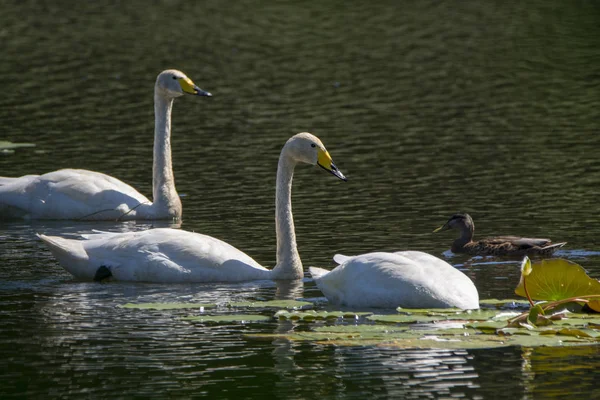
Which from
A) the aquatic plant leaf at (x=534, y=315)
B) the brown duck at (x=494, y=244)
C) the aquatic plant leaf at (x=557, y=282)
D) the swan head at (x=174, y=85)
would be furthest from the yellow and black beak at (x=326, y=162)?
the swan head at (x=174, y=85)

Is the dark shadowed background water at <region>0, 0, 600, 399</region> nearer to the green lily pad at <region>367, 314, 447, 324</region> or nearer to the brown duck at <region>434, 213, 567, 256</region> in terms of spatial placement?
the brown duck at <region>434, 213, 567, 256</region>

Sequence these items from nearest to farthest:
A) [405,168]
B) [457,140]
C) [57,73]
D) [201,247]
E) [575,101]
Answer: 1. [201,247]
2. [405,168]
3. [457,140]
4. [575,101]
5. [57,73]

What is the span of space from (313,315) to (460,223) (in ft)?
14.3

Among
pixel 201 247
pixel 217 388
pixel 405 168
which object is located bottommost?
pixel 217 388

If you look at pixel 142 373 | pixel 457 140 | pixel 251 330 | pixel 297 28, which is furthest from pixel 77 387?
pixel 297 28

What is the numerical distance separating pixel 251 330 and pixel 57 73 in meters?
23.1

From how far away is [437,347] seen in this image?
381 inches

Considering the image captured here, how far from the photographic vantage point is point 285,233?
13094mm

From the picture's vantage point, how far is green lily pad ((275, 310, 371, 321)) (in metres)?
10.9

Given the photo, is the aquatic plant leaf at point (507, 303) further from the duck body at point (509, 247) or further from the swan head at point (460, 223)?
the swan head at point (460, 223)

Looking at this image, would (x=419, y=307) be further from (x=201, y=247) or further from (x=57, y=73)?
(x=57, y=73)

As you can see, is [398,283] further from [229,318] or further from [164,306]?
[164,306]

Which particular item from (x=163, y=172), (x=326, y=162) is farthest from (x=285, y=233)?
(x=163, y=172)

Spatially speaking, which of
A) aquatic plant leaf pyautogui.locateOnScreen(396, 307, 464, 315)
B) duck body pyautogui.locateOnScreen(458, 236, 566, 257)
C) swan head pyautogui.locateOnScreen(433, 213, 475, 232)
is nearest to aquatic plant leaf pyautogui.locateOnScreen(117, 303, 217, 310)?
aquatic plant leaf pyautogui.locateOnScreen(396, 307, 464, 315)
